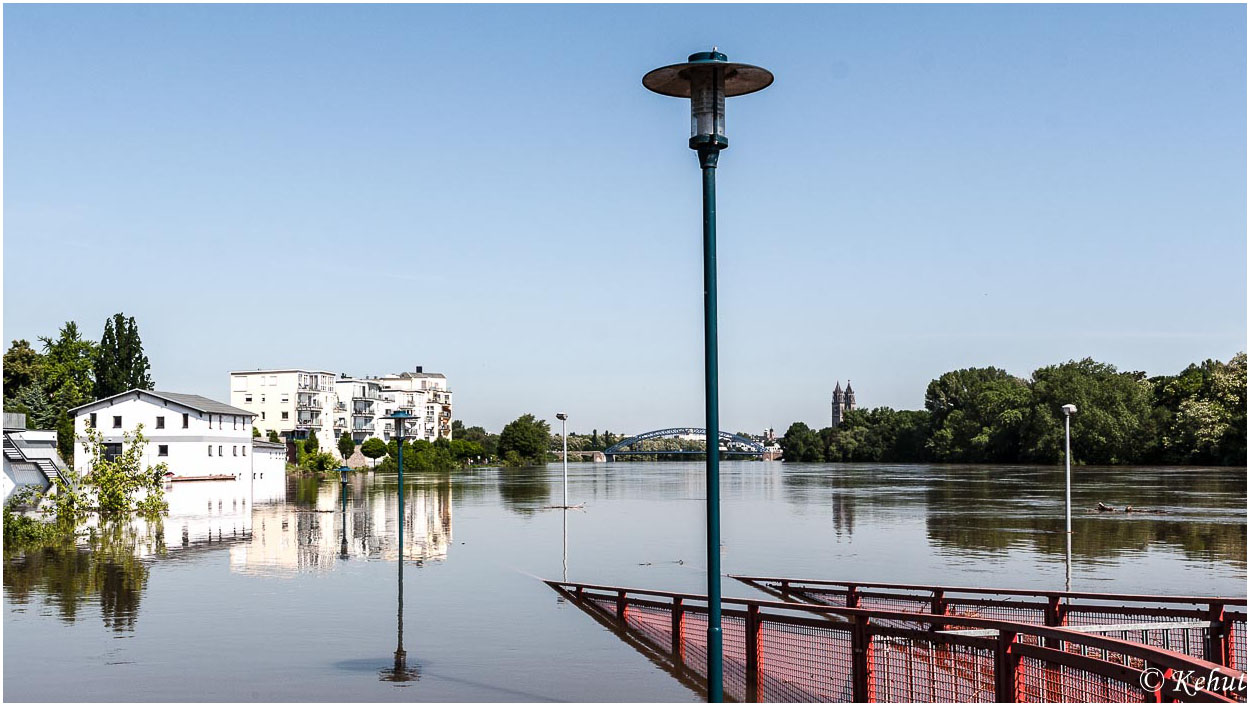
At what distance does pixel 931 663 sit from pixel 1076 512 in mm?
43182

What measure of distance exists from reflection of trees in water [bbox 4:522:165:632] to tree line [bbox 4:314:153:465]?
5738 cm

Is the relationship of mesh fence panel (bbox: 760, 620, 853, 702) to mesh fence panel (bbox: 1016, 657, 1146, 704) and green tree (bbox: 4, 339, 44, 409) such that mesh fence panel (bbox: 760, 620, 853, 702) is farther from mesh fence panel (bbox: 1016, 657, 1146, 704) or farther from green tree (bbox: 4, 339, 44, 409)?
green tree (bbox: 4, 339, 44, 409)

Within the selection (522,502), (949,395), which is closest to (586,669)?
(522,502)

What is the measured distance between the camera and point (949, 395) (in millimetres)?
173625

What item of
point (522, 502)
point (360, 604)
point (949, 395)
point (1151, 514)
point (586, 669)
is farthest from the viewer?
point (949, 395)

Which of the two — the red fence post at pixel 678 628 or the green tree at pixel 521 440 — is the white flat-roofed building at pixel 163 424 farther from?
the green tree at pixel 521 440

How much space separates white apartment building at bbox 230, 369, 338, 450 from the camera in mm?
134125

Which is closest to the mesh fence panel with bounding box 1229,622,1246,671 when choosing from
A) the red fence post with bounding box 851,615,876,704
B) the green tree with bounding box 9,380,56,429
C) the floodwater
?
the red fence post with bounding box 851,615,876,704

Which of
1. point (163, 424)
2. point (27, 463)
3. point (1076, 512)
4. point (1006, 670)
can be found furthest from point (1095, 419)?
point (1006, 670)

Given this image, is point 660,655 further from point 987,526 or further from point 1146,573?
point 987,526

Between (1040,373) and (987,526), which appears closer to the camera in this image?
(987,526)

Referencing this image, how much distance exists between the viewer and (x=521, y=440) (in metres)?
178

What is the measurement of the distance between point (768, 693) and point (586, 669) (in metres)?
3.62

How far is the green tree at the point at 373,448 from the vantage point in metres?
132
